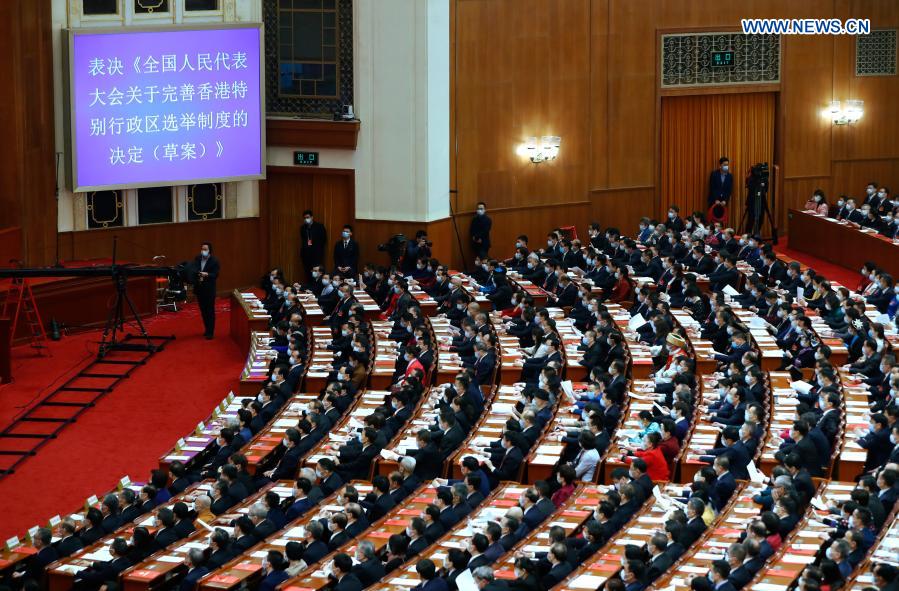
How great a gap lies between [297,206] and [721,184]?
324 inches

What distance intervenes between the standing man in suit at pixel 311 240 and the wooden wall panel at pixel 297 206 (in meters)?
0.40

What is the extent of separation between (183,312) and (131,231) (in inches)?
64.3

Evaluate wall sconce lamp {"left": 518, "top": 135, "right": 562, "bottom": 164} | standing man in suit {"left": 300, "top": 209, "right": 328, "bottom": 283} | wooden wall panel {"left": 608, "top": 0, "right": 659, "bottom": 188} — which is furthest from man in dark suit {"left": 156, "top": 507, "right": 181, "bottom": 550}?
wooden wall panel {"left": 608, "top": 0, "right": 659, "bottom": 188}

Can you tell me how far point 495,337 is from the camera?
20.7m

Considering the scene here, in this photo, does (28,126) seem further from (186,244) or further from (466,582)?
(466,582)

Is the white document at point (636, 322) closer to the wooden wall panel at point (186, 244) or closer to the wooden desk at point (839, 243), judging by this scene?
the wooden desk at point (839, 243)

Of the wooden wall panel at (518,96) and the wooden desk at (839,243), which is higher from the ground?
the wooden wall panel at (518,96)

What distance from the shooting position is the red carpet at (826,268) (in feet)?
86.3

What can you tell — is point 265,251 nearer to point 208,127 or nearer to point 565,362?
point 208,127

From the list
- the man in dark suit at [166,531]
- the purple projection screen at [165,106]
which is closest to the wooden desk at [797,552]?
the man in dark suit at [166,531]

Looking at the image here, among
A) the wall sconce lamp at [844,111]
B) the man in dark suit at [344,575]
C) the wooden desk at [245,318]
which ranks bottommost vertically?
the man in dark suit at [344,575]

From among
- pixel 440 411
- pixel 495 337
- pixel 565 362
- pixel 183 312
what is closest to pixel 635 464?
pixel 440 411

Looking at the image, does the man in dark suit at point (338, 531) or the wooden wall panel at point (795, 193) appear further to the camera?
the wooden wall panel at point (795, 193)

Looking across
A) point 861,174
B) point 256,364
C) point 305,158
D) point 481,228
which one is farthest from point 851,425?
point 861,174
